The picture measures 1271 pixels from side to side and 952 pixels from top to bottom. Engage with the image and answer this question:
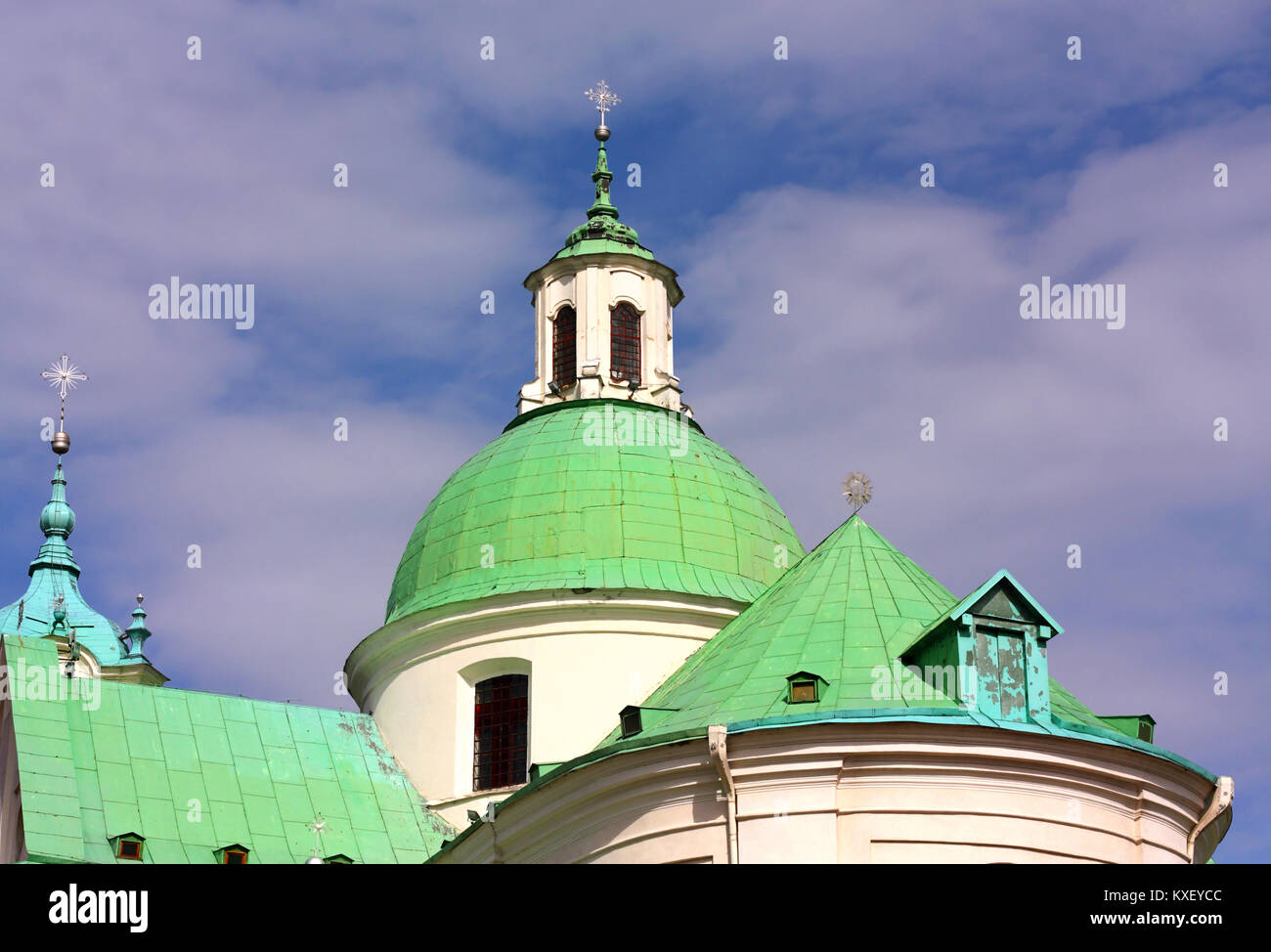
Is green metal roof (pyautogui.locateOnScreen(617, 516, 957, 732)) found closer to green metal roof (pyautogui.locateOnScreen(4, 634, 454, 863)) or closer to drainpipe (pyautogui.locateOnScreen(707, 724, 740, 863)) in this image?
drainpipe (pyautogui.locateOnScreen(707, 724, 740, 863))

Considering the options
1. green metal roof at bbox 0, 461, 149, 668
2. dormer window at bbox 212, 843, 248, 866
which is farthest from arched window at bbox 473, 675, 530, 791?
A: green metal roof at bbox 0, 461, 149, 668

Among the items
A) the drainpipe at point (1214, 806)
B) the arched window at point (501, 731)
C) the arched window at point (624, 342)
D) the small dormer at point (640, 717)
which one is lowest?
the drainpipe at point (1214, 806)

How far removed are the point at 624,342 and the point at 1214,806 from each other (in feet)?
60.5

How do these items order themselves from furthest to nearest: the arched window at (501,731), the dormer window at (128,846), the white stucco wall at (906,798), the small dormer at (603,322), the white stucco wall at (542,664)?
the small dormer at (603,322), the arched window at (501,731), the white stucco wall at (542,664), the dormer window at (128,846), the white stucco wall at (906,798)

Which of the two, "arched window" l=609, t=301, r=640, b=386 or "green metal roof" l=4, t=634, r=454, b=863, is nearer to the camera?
"green metal roof" l=4, t=634, r=454, b=863

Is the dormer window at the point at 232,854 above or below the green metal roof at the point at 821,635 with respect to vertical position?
below

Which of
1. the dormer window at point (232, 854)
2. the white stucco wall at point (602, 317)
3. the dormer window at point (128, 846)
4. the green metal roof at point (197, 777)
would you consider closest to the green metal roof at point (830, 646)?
the green metal roof at point (197, 777)

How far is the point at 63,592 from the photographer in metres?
54.9

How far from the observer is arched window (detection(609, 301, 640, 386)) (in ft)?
152

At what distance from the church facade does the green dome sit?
0.07 metres

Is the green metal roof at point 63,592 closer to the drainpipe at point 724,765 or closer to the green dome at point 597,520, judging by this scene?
the green dome at point 597,520

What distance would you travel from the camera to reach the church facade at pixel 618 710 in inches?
1217

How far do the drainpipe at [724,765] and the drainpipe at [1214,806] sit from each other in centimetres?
688
